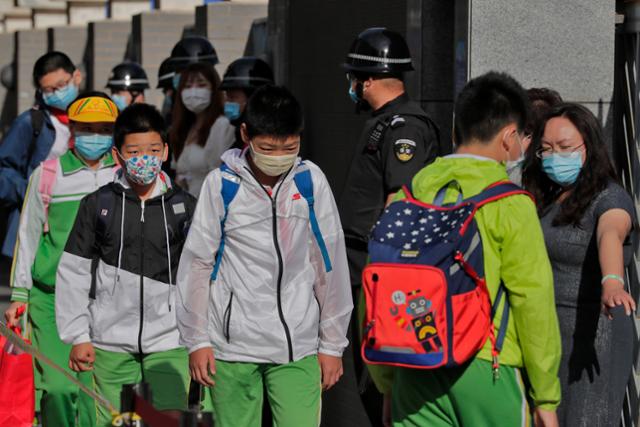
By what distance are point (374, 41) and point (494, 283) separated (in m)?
3.02

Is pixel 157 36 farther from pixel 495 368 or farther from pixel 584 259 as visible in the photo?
pixel 495 368

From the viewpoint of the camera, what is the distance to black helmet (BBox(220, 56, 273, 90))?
10867mm

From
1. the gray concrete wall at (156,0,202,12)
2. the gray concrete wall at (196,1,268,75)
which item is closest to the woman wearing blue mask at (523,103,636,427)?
the gray concrete wall at (196,1,268,75)

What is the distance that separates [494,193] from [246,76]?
638cm

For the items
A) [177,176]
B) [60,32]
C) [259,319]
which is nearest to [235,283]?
[259,319]

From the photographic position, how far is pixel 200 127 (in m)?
11.0

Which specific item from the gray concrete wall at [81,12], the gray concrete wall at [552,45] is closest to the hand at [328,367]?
the gray concrete wall at [552,45]

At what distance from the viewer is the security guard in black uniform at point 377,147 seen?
7062 mm

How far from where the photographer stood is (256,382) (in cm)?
598

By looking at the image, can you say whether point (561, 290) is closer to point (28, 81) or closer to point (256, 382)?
point (256, 382)

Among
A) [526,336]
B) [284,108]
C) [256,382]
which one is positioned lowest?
[256,382]

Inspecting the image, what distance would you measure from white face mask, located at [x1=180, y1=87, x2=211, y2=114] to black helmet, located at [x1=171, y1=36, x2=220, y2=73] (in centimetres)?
197

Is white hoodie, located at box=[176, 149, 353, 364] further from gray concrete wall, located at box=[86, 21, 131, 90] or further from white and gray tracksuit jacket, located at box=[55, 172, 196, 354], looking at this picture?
gray concrete wall, located at box=[86, 21, 131, 90]

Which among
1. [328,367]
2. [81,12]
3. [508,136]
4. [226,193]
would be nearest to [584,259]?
[328,367]
